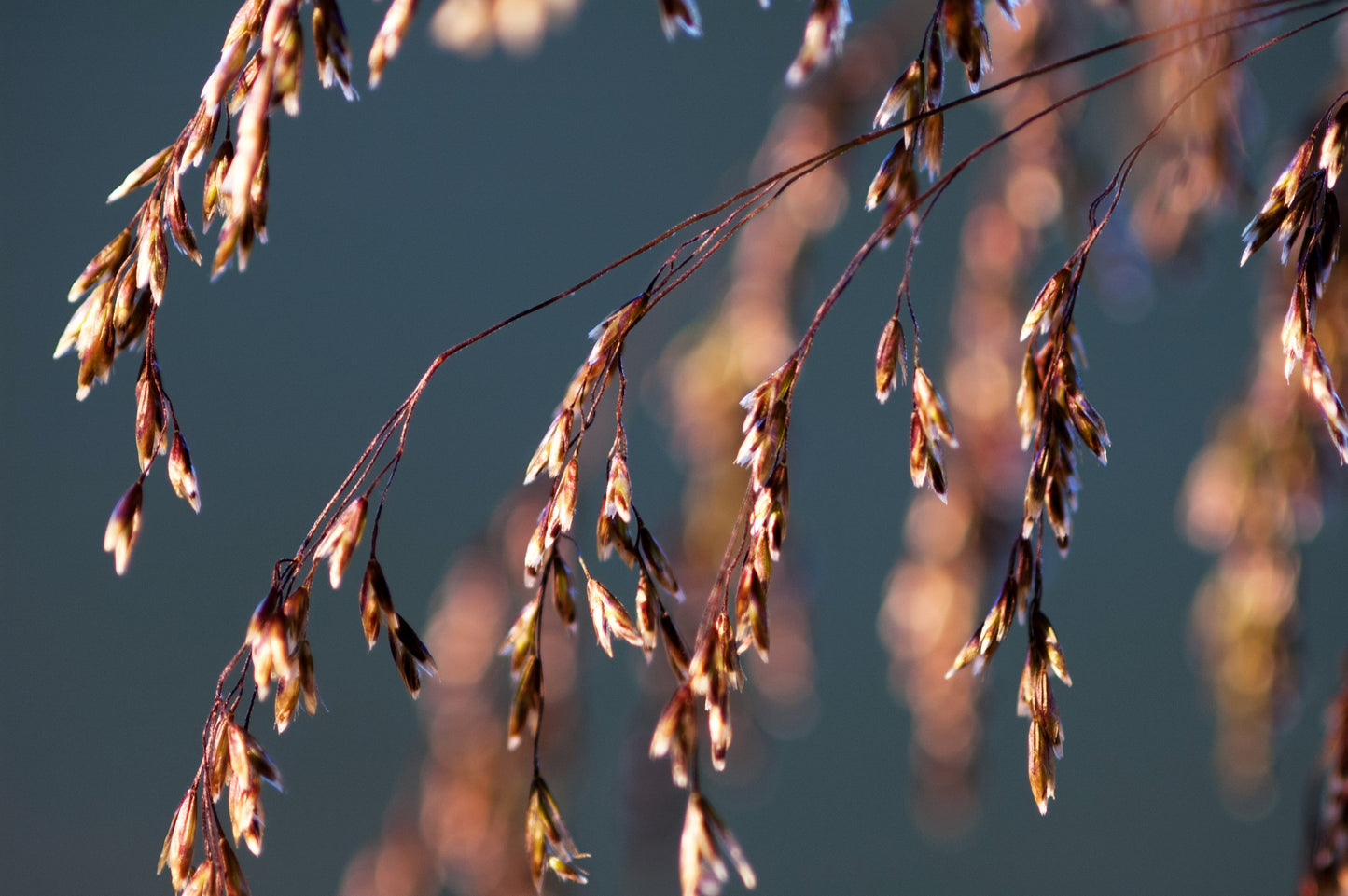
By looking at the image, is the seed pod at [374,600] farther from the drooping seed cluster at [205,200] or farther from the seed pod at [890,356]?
the seed pod at [890,356]

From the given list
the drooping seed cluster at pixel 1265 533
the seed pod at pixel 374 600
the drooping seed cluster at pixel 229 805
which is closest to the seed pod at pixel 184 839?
the drooping seed cluster at pixel 229 805

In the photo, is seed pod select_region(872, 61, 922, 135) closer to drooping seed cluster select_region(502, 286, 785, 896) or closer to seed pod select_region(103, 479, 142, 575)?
drooping seed cluster select_region(502, 286, 785, 896)

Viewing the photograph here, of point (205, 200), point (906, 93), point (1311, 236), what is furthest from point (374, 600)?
point (1311, 236)

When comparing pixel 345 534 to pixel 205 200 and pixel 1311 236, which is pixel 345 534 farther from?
pixel 1311 236

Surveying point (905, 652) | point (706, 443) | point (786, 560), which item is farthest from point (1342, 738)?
point (706, 443)

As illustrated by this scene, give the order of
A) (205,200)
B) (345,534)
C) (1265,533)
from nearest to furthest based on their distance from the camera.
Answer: (345,534), (205,200), (1265,533)

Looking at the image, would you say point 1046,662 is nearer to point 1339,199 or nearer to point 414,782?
point 1339,199

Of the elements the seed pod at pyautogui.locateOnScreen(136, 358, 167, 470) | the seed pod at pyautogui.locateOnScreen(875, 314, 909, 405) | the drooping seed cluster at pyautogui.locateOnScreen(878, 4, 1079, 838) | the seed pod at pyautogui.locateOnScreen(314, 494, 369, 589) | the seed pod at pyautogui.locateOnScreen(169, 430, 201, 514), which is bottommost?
the drooping seed cluster at pyautogui.locateOnScreen(878, 4, 1079, 838)

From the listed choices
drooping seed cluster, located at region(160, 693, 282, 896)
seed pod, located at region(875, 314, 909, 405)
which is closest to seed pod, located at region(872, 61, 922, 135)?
seed pod, located at region(875, 314, 909, 405)

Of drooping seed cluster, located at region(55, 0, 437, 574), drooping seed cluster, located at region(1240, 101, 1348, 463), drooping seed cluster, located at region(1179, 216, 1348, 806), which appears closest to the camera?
drooping seed cluster, located at region(55, 0, 437, 574)

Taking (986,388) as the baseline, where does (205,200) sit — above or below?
above
